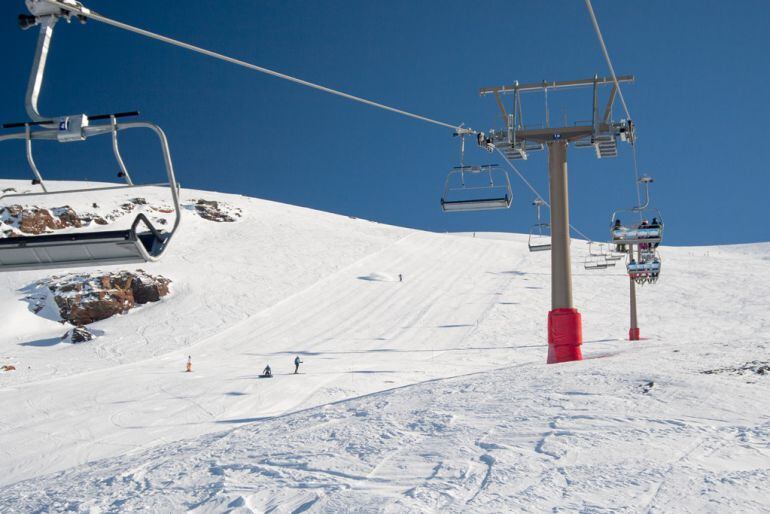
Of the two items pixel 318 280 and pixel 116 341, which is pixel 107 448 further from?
pixel 318 280

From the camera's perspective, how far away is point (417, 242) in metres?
56.9

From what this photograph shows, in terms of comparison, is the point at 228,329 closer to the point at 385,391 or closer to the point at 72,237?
the point at 385,391

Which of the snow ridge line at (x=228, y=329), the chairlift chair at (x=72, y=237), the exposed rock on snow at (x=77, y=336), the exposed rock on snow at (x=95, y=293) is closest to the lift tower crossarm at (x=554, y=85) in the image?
the chairlift chair at (x=72, y=237)

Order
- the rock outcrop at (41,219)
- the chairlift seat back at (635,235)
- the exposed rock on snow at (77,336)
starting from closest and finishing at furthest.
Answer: the chairlift seat back at (635,235) → the exposed rock on snow at (77,336) → the rock outcrop at (41,219)

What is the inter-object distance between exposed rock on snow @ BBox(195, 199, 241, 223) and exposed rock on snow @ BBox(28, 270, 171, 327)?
18.5m

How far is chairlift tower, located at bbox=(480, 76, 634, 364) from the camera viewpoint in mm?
15352

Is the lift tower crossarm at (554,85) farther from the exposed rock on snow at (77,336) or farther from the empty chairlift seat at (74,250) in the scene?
the exposed rock on snow at (77,336)

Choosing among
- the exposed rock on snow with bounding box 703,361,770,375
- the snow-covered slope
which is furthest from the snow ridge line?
the exposed rock on snow with bounding box 703,361,770,375

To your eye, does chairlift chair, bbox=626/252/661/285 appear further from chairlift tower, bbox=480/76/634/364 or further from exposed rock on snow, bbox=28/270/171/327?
exposed rock on snow, bbox=28/270/171/327

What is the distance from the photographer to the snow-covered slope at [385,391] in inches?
234

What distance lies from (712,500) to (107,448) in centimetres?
1251

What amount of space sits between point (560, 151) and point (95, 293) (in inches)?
1235

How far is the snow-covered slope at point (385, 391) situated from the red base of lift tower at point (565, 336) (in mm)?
768

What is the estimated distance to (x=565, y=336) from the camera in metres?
15.3
